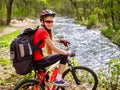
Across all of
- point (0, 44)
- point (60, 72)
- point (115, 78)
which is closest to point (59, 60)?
point (60, 72)

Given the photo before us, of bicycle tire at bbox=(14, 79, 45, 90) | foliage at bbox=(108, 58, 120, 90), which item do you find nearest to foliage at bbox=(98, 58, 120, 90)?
foliage at bbox=(108, 58, 120, 90)

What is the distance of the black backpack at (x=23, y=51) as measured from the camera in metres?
6.78

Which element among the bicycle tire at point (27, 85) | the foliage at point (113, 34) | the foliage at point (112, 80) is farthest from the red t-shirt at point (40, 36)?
the foliage at point (113, 34)

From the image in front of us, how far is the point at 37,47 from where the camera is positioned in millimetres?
7023

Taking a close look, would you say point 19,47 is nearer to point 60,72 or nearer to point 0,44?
point 60,72

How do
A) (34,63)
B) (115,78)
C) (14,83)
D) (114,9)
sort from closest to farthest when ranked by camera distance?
(34,63) < (115,78) < (14,83) < (114,9)

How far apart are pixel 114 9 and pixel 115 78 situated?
2972cm

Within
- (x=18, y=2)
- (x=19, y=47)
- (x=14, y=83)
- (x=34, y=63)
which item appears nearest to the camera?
(x=19, y=47)

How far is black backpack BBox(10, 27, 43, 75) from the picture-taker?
678 cm

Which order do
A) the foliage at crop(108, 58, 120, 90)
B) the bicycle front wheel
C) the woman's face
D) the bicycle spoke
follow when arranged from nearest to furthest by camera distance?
the woman's face → the bicycle front wheel → the bicycle spoke → the foliage at crop(108, 58, 120, 90)

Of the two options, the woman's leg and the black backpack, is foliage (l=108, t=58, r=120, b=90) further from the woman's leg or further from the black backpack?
the black backpack

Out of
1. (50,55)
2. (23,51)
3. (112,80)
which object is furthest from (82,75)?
→ (23,51)

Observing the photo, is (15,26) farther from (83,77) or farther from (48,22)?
(48,22)

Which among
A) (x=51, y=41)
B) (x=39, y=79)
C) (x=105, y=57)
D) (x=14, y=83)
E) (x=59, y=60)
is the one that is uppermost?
(x=51, y=41)
